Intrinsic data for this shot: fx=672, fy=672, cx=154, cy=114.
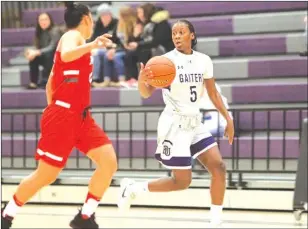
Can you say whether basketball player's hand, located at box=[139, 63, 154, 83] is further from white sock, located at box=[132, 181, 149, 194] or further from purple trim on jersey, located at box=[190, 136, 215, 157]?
white sock, located at box=[132, 181, 149, 194]

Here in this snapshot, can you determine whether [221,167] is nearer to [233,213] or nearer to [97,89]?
[233,213]

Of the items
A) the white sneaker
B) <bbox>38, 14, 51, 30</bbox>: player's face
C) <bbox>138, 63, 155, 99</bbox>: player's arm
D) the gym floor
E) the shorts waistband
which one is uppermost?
<bbox>38, 14, 51, 30</bbox>: player's face

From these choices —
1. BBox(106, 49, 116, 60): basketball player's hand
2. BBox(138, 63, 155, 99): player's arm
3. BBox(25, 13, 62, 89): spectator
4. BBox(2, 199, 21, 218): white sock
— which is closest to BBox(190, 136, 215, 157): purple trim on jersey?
BBox(138, 63, 155, 99): player's arm

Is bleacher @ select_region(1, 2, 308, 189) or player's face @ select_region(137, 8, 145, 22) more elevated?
player's face @ select_region(137, 8, 145, 22)

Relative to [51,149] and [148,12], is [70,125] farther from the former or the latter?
[148,12]

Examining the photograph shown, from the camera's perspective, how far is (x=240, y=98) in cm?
680

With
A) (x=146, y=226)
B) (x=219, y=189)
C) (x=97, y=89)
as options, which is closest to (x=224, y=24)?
(x=97, y=89)

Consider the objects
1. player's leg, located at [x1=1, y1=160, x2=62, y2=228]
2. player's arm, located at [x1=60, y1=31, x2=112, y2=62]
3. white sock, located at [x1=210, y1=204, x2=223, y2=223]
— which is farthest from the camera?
white sock, located at [x1=210, y1=204, x2=223, y2=223]

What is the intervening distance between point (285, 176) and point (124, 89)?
1823mm

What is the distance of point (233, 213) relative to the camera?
6.11 metres

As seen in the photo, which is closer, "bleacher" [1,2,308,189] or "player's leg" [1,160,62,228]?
"player's leg" [1,160,62,228]

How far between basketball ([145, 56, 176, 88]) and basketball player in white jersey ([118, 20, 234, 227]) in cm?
4

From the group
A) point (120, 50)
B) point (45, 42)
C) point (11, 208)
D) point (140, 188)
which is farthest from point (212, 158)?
point (45, 42)

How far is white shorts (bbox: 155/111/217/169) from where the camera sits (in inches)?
166
